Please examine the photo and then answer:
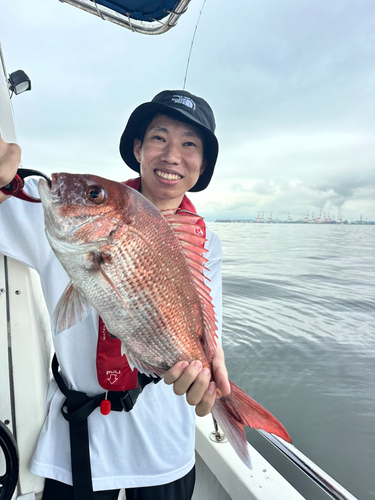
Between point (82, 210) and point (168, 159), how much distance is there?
880 mm

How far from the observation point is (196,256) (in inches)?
47.8

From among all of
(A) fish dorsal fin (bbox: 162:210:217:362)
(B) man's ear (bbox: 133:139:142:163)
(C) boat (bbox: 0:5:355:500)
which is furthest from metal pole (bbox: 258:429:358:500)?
(B) man's ear (bbox: 133:139:142:163)

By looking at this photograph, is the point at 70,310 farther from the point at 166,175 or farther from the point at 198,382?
the point at 166,175

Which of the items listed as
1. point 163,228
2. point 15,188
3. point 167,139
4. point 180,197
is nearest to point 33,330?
point 15,188

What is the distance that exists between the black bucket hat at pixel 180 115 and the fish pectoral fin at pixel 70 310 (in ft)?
3.92

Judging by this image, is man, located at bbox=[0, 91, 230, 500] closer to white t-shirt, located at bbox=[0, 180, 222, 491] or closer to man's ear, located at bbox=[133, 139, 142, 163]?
white t-shirt, located at bbox=[0, 180, 222, 491]

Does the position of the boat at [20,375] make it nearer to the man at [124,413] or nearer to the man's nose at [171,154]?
the man at [124,413]

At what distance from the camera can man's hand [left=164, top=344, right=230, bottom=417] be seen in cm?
117

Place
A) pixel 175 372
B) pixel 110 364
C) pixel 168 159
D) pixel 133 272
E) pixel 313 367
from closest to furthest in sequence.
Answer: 1. pixel 133 272
2. pixel 175 372
3. pixel 110 364
4. pixel 168 159
5. pixel 313 367

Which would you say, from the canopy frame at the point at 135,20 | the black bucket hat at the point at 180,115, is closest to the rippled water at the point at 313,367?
the black bucket hat at the point at 180,115

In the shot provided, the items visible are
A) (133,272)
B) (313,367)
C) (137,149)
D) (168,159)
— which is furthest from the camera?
(313,367)

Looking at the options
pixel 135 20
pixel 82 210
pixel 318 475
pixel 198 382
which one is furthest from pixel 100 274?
pixel 318 475

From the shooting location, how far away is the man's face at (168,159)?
177 cm

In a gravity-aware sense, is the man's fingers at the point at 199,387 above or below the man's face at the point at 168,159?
below
